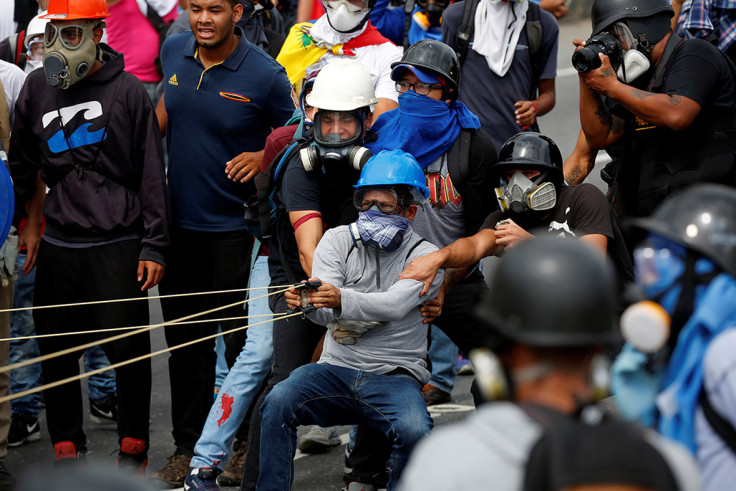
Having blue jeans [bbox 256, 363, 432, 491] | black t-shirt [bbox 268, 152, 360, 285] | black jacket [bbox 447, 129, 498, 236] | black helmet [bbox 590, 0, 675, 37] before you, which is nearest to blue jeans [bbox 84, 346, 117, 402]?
black t-shirt [bbox 268, 152, 360, 285]

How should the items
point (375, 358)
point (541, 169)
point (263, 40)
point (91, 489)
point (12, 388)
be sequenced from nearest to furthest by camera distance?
1. point (91, 489)
2. point (375, 358)
3. point (541, 169)
4. point (12, 388)
5. point (263, 40)

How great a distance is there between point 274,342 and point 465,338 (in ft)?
3.14

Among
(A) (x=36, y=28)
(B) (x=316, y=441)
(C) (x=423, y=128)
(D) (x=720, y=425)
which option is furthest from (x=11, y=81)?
(D) (x=720, y=425)

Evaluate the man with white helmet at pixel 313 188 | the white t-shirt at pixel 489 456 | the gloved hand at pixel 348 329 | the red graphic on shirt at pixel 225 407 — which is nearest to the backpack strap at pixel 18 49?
the man with white helmet at pixel 313 188

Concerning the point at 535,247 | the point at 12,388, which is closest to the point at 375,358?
the point at 535,247

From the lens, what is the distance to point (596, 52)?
4906 mm

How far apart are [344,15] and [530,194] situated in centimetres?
189

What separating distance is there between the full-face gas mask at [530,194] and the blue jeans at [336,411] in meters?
1.03

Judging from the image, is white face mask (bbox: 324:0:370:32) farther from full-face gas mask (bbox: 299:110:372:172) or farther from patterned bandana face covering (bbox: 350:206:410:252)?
patterned bandana face covering (bbox: 350:206:410:252)

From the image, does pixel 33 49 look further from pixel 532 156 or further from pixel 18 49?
pixel 532 156

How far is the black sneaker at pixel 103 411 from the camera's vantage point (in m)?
6.36

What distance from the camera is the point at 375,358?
4.48 meters

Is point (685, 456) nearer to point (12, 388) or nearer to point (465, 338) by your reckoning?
point (465, 338)

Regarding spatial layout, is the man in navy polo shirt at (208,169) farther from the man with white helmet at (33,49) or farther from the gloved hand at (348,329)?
the man with white helmet at (33,49)
